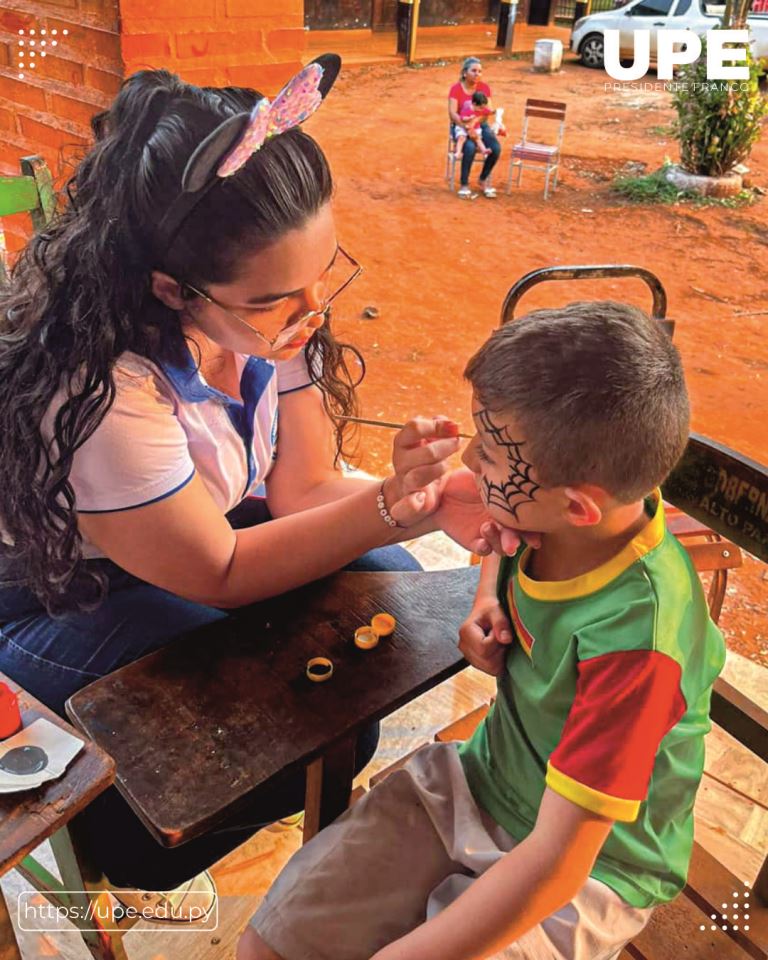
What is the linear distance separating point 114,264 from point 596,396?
81 centimetres

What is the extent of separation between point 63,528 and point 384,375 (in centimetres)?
391

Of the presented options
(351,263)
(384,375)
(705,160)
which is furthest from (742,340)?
(351,263)

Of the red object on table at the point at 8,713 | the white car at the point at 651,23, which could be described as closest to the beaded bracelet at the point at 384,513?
the red object on table at the point at 8,713

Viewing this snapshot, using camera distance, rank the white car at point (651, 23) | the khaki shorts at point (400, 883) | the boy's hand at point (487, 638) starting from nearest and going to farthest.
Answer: the khaki shorts at point (400, 883), the boy's hand at point (487, 638), the white car at point (651, 23)

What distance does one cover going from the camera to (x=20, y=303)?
1510mm

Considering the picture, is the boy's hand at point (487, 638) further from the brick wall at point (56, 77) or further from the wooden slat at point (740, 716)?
the brick wall at point (56, 77)

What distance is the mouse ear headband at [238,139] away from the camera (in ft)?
3.97

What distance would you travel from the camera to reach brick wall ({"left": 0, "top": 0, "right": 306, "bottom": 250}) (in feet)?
8.64

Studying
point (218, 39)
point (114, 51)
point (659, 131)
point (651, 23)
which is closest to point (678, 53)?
point (659, 131)

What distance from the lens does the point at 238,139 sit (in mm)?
1231

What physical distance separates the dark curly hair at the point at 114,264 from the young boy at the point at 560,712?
1.51ft

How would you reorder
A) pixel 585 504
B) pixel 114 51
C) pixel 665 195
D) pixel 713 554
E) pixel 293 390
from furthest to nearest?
pixel 665 195 < pixel 114 51 < pixel 713 554 < pixel 293 390 < pixel 585 504

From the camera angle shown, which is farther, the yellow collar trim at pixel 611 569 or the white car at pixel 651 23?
the white car at pixel 651 23

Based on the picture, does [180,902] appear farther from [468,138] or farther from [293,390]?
[468,138]
